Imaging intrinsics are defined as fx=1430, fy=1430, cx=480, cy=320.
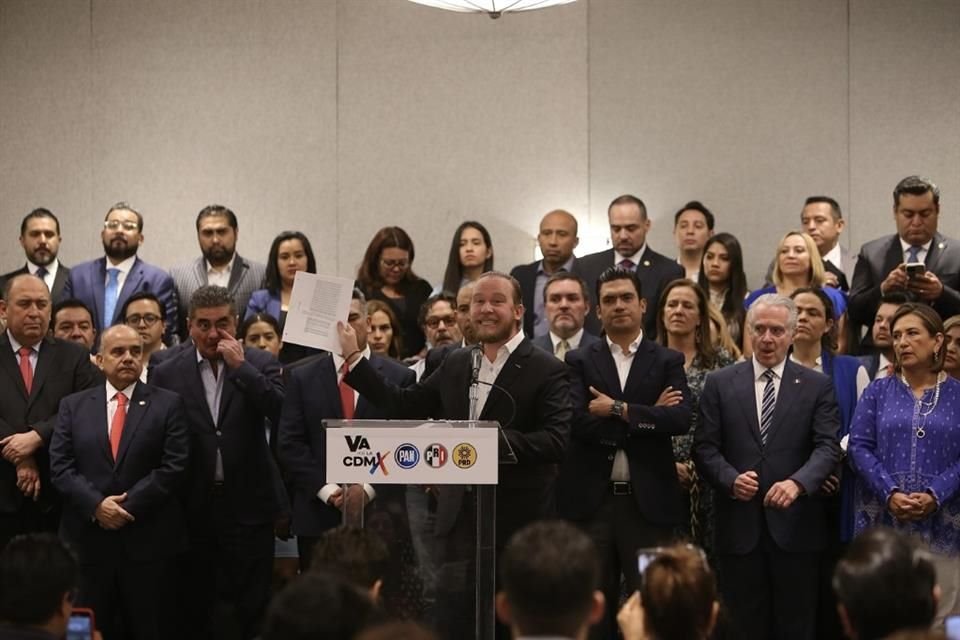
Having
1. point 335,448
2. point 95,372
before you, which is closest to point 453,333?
point 95,372

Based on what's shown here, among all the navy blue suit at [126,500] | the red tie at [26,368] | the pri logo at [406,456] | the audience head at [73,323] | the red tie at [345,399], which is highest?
the audience head at [73,323]

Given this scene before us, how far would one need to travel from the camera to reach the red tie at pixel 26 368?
633 centimetres

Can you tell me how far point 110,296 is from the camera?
7.91m

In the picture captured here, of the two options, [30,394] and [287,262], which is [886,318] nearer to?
[287,262]

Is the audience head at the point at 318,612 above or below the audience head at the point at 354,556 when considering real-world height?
above

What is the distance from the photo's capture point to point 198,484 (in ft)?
20.5

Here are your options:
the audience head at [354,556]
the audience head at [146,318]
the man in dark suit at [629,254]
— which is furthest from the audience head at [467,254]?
the audience head at [354,556]

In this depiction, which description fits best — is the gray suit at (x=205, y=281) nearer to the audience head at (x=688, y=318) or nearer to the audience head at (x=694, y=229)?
the audience head at (x=694, y=229)

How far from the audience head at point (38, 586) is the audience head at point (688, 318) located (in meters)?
3.64

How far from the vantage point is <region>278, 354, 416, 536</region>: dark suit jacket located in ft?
19.3

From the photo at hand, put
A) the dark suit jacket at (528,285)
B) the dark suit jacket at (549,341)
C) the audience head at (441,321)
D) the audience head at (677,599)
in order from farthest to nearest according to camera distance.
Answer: the dark suit jacket at (528,285) < the audience head at (441,321) < the dark suit jacket at (549,341) < the audience head at (677,599)

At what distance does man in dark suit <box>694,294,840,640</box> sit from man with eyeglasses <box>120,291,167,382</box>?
2746mm

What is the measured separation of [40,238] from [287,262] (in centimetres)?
154

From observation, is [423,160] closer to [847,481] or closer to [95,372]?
[95,372]
